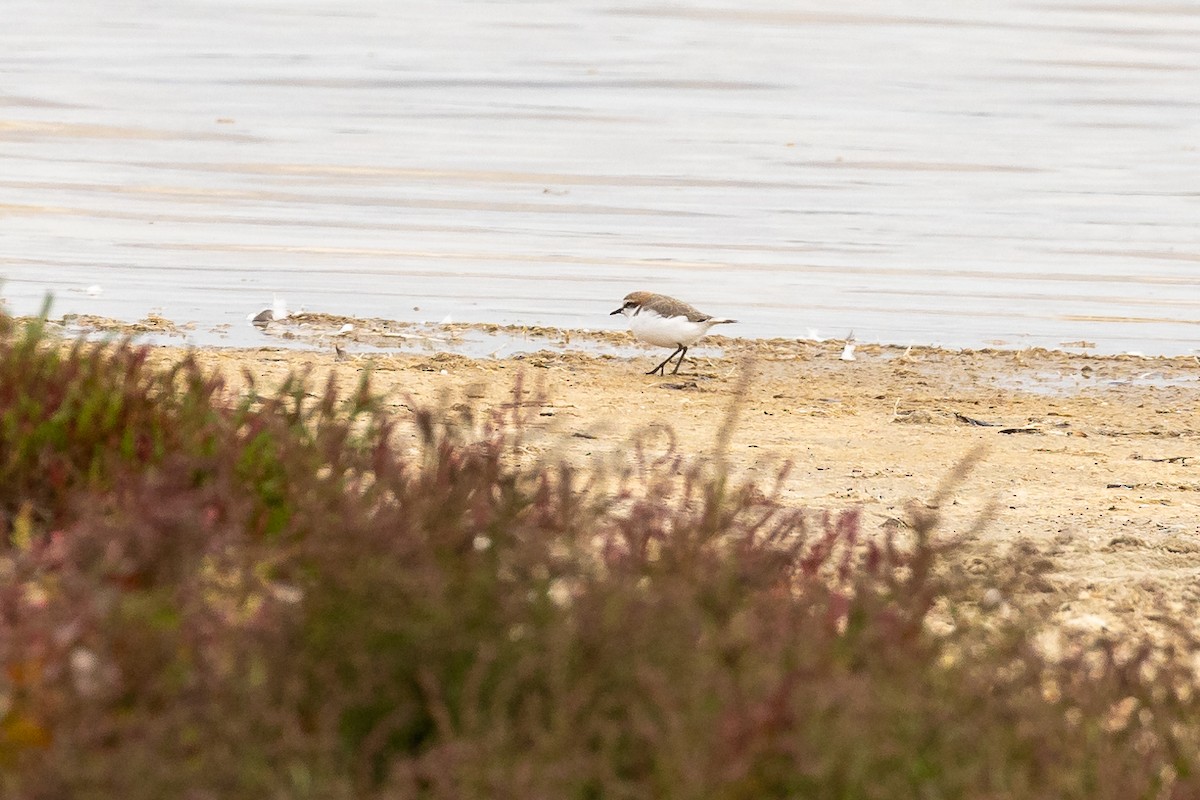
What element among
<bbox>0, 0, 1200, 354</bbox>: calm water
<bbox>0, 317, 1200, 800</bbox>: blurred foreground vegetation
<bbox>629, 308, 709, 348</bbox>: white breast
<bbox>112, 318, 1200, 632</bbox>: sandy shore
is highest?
<bbox>0, 0, 1200, 354</bbox>: calm water

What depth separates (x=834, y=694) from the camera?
300cm

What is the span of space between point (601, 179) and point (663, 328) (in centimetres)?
808

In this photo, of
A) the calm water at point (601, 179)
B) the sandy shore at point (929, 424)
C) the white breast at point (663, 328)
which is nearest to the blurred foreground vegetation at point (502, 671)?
the sandy shore at point (929, 424)

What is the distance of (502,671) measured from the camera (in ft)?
11.2

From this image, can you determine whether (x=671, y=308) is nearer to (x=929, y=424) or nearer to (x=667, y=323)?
(x=667, y=323)

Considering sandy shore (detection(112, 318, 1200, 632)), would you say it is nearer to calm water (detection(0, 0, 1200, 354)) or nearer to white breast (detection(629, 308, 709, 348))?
white breast (detection(629, 308, 709, 348))

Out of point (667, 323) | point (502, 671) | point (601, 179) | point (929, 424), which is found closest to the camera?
point (502, 671)

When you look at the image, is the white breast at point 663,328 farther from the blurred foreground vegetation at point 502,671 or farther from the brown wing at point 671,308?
the blurred foreground vegetation at point 502,671

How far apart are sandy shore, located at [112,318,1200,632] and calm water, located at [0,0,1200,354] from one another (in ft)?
2.99

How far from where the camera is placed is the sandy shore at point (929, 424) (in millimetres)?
6750

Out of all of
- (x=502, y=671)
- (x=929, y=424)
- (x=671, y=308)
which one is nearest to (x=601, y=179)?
(x=671, y=308)

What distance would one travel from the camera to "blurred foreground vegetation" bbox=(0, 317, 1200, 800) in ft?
9.53

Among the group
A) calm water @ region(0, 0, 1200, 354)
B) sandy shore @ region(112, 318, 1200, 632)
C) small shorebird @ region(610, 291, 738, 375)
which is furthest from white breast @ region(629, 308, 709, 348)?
calm water @ region(0, 0, 1200, 354)

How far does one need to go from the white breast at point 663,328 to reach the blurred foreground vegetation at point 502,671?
245 inches
